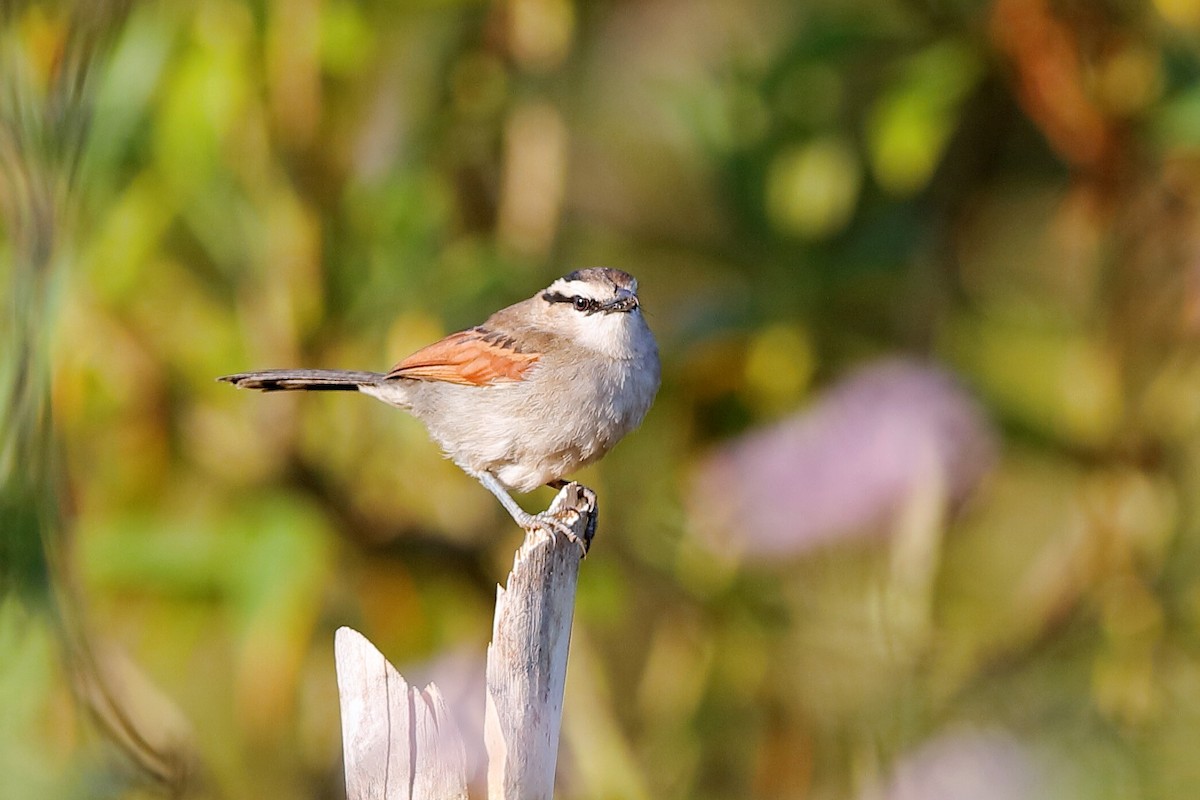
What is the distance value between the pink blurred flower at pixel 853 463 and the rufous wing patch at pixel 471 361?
124 centimetres

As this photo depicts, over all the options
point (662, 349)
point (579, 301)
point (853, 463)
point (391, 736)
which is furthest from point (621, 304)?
point (391, 736)

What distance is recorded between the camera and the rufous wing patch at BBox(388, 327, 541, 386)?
3611 mm

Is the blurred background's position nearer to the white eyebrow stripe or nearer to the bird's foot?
the white eyebrow stripe

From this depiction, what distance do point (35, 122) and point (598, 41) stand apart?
11.6 ft

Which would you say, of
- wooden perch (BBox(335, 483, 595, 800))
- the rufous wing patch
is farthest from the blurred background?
wooden perch (BBox(335, 483, 595, 800))

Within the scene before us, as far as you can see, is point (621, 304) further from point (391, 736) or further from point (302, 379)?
point (391, 736)

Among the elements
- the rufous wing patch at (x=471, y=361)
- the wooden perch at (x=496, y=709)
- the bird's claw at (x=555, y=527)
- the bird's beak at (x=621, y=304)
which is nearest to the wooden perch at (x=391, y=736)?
the wooden perch at (x=496, y=709)

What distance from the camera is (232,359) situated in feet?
15.7

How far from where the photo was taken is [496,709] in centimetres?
239

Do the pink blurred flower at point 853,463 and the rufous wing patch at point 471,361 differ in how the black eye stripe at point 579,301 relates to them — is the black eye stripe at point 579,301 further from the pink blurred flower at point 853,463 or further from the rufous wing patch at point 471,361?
the pink blurred flower at point 853,463

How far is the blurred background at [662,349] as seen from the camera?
4668mm

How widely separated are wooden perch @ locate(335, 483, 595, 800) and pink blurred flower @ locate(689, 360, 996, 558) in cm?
180

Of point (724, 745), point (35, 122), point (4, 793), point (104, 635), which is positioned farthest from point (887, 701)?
point (104, 635)

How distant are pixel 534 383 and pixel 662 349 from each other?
55.7 inches
